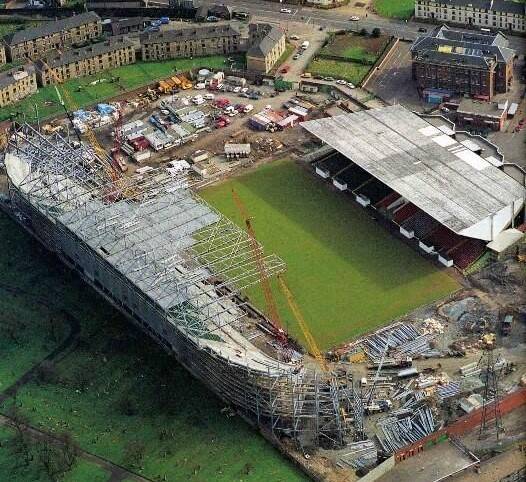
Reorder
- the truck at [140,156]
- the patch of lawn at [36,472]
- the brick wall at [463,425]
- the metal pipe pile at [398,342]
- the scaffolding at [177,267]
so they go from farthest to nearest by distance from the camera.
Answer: the truck at [140,156] < the metal pipe pile at [398,342] < the scaffolding at [177,267] < the brick wall at [463,425] < the patch of lawn at [36,472]

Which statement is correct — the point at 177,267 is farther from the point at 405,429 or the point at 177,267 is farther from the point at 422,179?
the point at 422,179

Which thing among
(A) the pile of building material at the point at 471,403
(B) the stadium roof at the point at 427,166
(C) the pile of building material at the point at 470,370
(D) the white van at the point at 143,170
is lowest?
(A) the pile of building material at the point at 471,403

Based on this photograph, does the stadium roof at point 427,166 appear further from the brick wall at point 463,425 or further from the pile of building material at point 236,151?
the brick wall at point 463,425

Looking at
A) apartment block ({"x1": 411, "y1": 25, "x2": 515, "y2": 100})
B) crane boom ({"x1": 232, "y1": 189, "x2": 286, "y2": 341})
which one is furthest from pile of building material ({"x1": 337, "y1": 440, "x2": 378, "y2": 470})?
apartment block ({"x1": 411, "y1": 25, "x2": 515, "y2": 100})

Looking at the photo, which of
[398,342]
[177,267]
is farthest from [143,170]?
[398,342]

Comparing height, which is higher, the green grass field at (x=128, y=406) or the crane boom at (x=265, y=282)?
the crane boom at (x=265, y=282)

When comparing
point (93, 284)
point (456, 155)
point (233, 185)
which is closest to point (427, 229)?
point (456, 155)

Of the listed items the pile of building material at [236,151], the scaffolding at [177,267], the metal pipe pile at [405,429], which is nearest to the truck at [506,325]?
the metal pipe pile at [405,429]

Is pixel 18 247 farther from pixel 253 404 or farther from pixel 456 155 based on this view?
pixel 456 155
